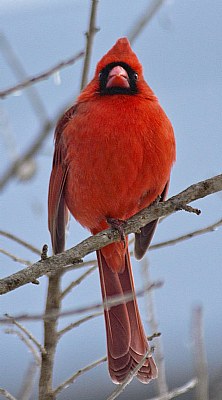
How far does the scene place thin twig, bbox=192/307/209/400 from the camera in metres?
2.04

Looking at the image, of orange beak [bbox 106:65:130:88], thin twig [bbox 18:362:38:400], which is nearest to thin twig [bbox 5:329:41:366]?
thin twig [bbox 18:362:38:400]

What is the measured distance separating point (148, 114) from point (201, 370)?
125 centimetres

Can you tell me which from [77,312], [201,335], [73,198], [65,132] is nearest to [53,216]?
[73,198]

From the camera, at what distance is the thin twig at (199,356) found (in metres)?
2.04

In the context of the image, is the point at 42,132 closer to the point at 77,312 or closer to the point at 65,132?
the point at 77,312

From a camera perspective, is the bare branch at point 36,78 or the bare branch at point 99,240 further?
the bare branch at point 99,240

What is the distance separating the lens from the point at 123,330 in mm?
3139

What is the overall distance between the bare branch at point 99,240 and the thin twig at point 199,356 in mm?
374

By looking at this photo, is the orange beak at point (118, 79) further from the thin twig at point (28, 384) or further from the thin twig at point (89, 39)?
the thin twig at point (28, 384)

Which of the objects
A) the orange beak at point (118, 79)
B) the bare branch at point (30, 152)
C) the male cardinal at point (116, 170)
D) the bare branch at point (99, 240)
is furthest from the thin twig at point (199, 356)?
the orange beak at point (118, 79)

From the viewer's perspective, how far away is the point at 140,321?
319cm

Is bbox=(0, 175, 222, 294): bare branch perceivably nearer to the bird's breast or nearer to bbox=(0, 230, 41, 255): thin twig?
bbox=(0, 230, 41, 255): thin twig

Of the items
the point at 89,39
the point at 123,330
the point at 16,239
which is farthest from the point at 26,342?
the point at 89,39

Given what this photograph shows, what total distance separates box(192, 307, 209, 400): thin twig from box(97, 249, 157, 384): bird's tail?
681mm
